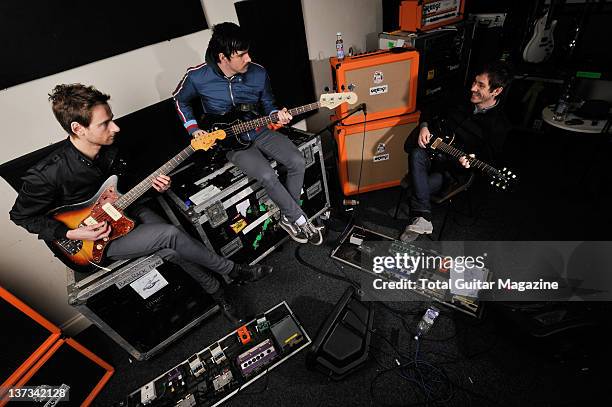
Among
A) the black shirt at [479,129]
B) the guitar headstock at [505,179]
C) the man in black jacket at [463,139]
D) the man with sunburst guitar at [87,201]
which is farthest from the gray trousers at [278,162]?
the guitar headstock at [505,179]

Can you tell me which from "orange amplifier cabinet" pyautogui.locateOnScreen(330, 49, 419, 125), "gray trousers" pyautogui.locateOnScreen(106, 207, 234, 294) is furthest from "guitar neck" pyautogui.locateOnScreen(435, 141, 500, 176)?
"gray trousers" pyautogui.locateOnScreen(106, 207, 234, 294)

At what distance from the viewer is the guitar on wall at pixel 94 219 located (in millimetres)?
1646

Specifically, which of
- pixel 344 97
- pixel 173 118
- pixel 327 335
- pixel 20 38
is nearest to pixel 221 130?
pixel 173 118

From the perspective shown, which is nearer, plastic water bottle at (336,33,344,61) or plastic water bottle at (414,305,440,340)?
plastic water bottle at (414,305,440,340)

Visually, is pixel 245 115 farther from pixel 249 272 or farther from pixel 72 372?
pixel 72 372

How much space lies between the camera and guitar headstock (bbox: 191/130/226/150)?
6.44 feet

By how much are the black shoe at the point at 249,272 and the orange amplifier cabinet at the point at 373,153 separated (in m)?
1.19

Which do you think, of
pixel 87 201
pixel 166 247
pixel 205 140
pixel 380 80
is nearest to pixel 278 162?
pixel 205 140

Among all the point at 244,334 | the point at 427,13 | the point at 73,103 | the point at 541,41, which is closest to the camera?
the point at 73,103

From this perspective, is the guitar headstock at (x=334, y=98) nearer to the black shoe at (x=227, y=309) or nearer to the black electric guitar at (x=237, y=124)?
the black electric guitar at (x=237, y=124)

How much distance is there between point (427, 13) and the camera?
2623mm

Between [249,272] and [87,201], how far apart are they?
3.73 ft

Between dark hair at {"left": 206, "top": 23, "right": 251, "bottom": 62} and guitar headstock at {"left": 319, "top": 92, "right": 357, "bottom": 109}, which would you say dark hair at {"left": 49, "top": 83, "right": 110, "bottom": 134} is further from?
guitar headstock at {"left": 319, "top": 92, "right": 357, "bottom": 109}

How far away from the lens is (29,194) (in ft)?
5.09
